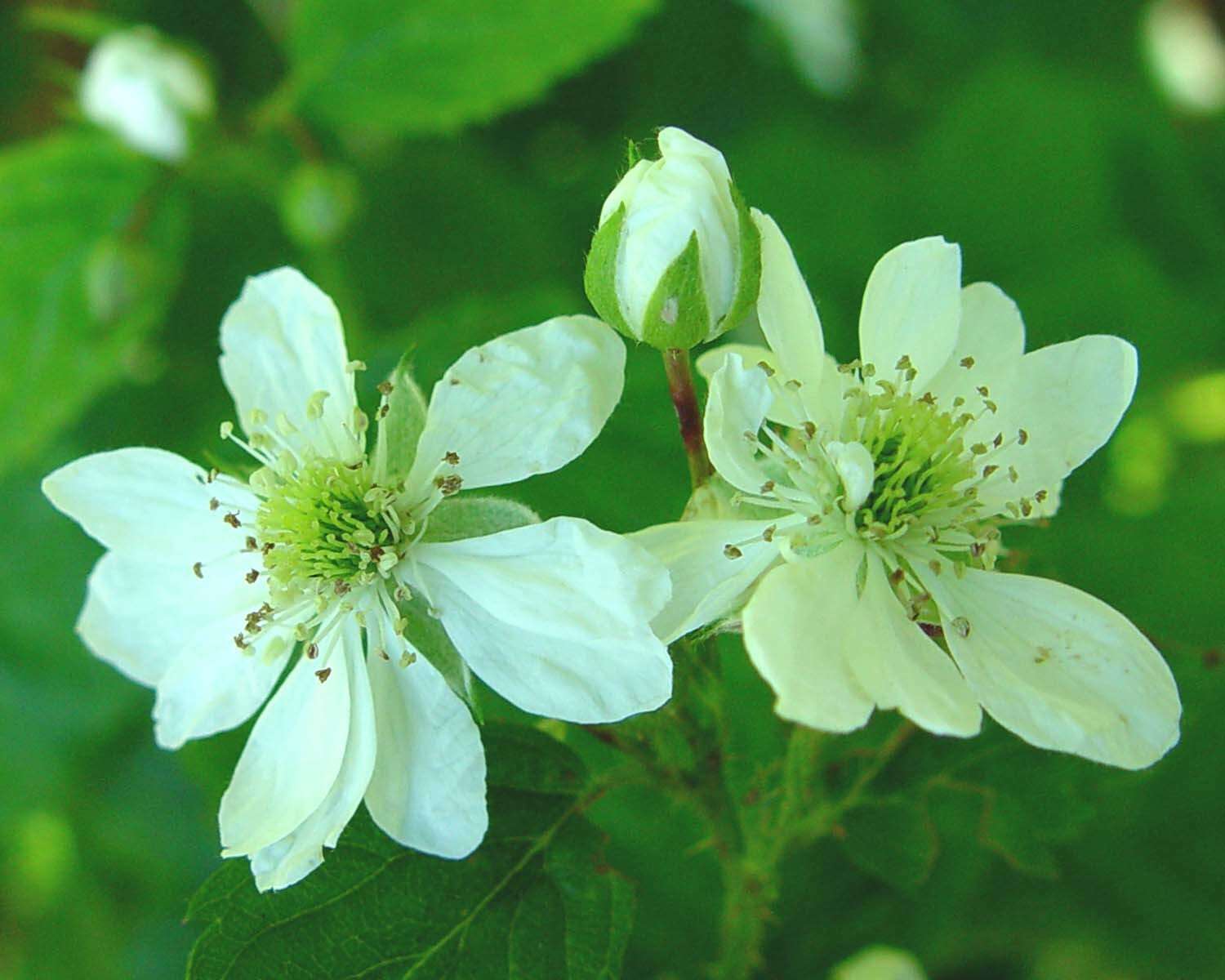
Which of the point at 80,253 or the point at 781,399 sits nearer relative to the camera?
the point at 781,399

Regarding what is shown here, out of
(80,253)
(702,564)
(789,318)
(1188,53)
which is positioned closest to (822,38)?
(1188,53)

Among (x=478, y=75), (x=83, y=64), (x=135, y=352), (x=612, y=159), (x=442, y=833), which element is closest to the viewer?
(x=442, y=833)

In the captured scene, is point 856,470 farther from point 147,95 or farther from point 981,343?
point 147,95

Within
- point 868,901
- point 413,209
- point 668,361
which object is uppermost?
point 668,361

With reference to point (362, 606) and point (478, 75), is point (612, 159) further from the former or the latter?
point (362, 606)

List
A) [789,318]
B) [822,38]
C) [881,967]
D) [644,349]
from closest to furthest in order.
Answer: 1. [789,318]
2. [881,967]
3. [644,349]
4. [822,38]

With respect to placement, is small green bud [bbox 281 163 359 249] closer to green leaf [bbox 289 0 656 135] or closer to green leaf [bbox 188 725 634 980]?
green leaf [bbox 289 0 656 135]

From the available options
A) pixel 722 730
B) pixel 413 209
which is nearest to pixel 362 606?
pixel 722 730
